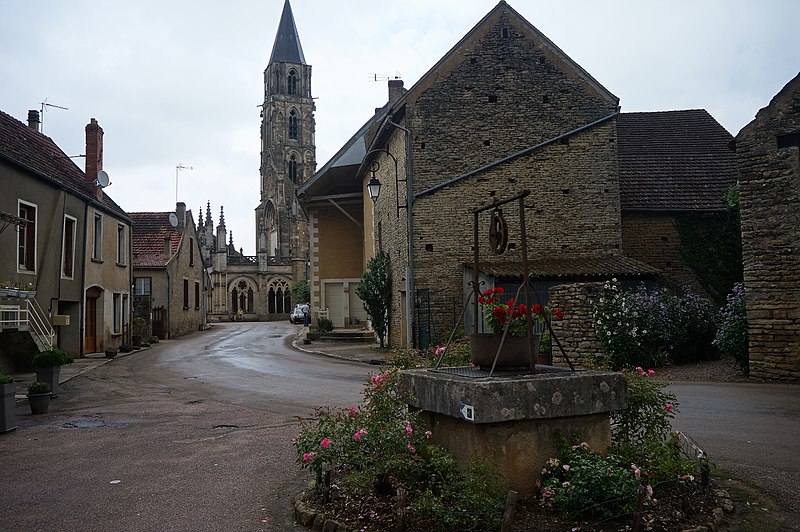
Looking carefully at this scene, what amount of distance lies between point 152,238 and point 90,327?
42.1 ft

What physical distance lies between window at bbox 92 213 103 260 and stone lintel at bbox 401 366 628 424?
2045 cm

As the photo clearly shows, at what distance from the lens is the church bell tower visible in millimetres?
81125

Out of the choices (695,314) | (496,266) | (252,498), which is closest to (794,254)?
(695,314)

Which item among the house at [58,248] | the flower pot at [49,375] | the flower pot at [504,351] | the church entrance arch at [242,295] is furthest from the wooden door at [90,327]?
the church entrance arch at [242,295]

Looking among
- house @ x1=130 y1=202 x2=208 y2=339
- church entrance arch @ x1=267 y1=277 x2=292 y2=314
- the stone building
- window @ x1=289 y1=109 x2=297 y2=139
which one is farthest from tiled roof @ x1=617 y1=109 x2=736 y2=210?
window @ x1=289 y1=109 x2=297 y2=139

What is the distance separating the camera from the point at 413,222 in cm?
2109

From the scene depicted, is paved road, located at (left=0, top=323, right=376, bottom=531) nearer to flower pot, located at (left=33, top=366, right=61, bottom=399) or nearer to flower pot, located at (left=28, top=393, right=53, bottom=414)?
flower pot, located at (left=28, top=393, right=53, bottom=414)

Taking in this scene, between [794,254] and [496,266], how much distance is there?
8239 mm

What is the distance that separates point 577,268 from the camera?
1961 centimetres

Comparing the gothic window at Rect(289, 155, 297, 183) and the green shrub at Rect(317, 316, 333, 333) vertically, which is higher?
the gothic window at Rect(289, 155, 297, 183)

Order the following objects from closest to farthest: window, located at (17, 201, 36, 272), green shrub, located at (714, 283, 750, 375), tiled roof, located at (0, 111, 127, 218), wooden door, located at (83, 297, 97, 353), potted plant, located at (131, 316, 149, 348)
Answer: green shrub, located at (714, 283, 750, 375) < window, located at (17, 201, 36, 272) < tiled roof, located at (0, 111, 127, 218) < wooden door, located at (83, 297, 97, 353) < potted plant, located at (131, 316, 149, 348)

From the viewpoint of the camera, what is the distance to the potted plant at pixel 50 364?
520 inches

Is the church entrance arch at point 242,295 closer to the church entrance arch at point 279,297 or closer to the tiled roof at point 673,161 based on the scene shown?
the church entrance arch at point 279,297

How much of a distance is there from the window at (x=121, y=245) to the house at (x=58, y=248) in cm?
4
